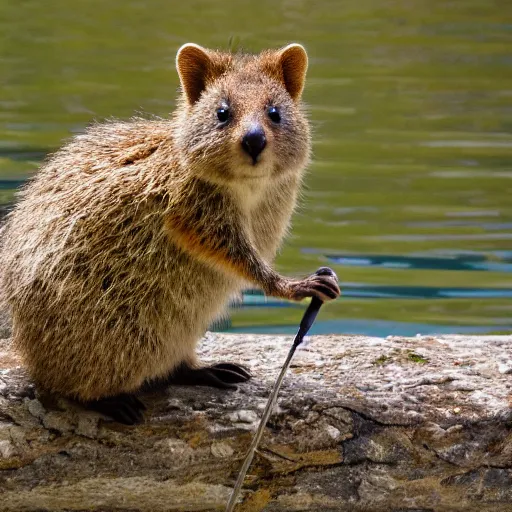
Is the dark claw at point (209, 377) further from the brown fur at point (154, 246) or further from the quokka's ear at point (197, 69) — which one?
the quokka's ear at point (197, 69)

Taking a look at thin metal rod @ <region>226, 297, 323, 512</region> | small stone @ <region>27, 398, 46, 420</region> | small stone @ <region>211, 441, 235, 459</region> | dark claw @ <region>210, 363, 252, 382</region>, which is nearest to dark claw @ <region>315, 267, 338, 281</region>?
thin metal rod @ <region>226, 297, 323, 512</region>

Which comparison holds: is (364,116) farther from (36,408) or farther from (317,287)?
(36,408)

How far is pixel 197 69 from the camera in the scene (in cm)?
441

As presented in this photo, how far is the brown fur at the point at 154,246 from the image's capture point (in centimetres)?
425

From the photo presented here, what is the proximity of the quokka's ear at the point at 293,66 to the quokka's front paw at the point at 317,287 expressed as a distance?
76 centimetres

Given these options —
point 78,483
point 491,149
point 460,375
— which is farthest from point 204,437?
point 491,149

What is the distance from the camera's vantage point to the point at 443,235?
27.9 feet

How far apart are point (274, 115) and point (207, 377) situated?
1159 millimetres

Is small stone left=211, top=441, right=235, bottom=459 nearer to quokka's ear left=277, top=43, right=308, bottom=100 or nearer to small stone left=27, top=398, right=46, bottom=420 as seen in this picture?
small stone left=27, top=398, right=46, bottom=420

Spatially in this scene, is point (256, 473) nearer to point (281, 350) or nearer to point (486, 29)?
point (281, 350)

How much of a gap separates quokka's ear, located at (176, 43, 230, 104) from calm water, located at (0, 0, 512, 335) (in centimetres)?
40

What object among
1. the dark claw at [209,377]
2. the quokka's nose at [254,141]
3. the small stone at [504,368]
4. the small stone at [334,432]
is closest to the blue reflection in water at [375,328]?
the small stone at [504,368]

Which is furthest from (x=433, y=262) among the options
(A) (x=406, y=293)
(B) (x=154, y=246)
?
(B) (x=154, y=246)

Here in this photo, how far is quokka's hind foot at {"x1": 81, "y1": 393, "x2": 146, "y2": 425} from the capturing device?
14.3 ft
